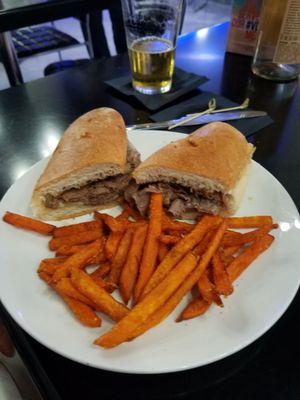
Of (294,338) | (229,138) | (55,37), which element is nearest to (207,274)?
(294,338)

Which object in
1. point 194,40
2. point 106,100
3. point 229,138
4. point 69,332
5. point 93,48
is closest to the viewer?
point 69,332

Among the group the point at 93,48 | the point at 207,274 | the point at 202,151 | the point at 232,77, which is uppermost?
the point at 202,151

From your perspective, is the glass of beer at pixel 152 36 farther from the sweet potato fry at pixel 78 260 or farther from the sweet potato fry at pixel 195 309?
the sweet potato fry at pixel 195 309

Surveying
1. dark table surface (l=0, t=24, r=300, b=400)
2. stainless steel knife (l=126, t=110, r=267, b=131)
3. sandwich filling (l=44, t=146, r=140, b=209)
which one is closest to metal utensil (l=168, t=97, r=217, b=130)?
stainless steel knife (l=126, t=110, r=267, b=131)

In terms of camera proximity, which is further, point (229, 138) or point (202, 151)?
point (229, 138)

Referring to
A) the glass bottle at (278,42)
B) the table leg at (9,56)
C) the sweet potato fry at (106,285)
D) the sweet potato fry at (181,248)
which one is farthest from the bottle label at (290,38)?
the table leg at (9,56)

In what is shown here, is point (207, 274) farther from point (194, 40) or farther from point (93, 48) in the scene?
point (93, 48)
